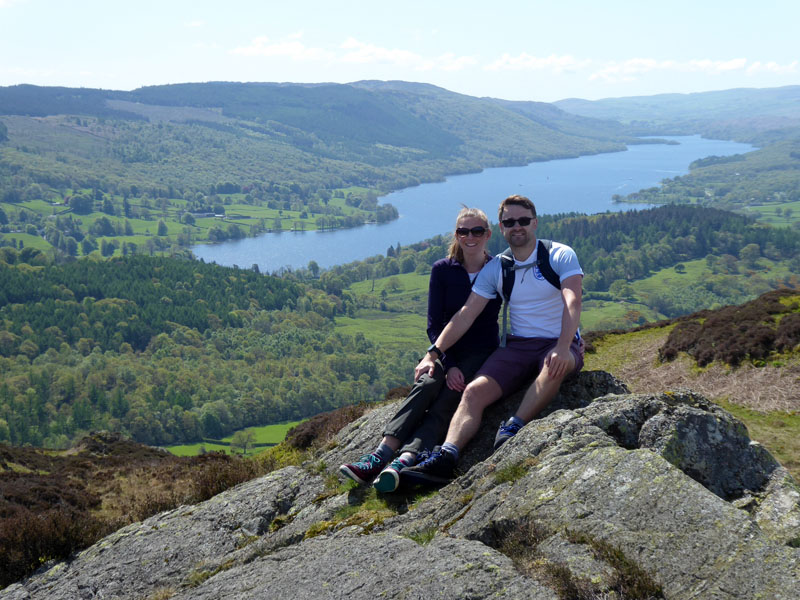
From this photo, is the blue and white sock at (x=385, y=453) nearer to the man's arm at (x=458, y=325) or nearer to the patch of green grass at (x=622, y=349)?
the man's arm at (x=458, y=325)

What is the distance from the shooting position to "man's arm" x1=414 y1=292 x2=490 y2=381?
923 centimetres

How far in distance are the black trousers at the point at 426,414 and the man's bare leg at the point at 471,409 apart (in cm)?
23

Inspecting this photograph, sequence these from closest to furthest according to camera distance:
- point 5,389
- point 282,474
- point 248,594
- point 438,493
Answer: point 248,594 → point 438,493 → point 282,474 → point 5,389

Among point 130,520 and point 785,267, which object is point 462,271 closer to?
point 130,520

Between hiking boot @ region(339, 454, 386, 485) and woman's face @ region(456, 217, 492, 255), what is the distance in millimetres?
3412

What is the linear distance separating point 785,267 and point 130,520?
219 meters

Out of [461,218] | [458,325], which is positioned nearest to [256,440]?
[458,325]

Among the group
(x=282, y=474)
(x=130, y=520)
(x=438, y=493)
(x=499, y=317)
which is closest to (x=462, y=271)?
(x=499, y=317)

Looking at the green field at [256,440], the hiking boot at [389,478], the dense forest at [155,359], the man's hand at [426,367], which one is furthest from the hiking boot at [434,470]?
the dense forest at [155,359]

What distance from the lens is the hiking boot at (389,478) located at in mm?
7922

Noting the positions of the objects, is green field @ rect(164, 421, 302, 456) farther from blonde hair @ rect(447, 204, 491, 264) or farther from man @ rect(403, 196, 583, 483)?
A: man @ rect(403, 196, 583, 483)

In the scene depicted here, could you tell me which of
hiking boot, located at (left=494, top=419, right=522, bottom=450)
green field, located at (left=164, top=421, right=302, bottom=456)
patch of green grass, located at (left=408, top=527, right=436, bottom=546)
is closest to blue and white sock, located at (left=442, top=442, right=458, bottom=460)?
hiking boot, located at (left=494, top=419, right=522, bottom=450)

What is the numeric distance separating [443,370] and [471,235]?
6.81 ft

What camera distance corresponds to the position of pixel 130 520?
1134 centimetres
